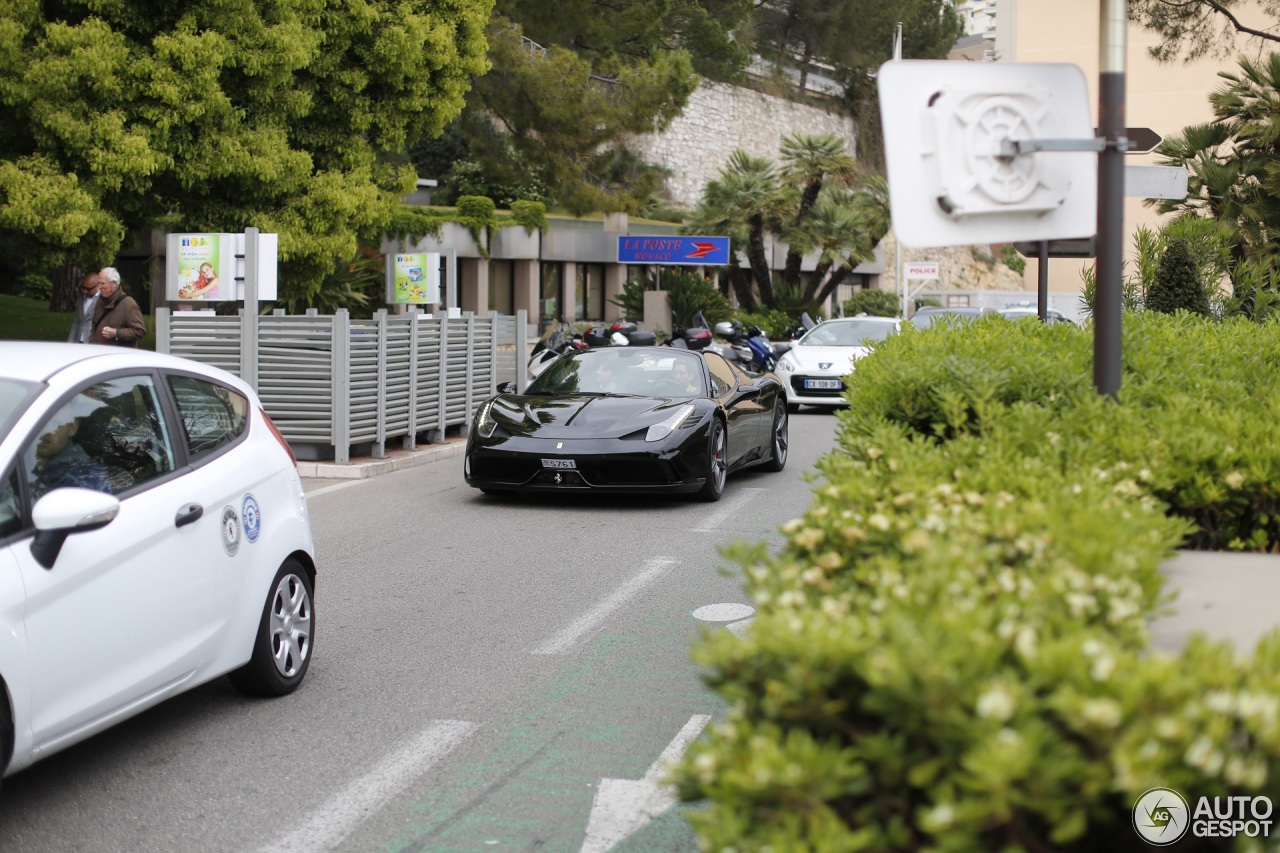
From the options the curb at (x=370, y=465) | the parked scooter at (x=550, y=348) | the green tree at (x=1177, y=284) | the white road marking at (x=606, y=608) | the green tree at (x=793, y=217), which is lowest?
the white road marking at (x=606, y=608)

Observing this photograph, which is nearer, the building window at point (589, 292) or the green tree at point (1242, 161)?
the green tree at point (1242, 161)

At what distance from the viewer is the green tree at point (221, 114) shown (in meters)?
19.3

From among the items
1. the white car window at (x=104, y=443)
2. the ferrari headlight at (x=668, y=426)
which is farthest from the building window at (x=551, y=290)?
the white car window at (x=104, y=443)

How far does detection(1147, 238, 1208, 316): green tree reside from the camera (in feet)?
45.3

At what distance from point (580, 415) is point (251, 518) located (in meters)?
6.14

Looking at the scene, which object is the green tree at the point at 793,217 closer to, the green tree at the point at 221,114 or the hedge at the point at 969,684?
the green tree at the point at 221,114

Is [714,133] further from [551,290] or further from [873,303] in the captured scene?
[551,290]

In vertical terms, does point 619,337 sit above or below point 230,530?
above

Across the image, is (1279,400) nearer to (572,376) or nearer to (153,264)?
(572,376)

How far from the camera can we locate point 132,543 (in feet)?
15.9

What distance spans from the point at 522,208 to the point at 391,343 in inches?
985

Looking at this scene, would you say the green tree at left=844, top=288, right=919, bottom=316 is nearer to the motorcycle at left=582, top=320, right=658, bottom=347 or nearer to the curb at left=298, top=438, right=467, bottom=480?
the motorcycle at left=582, top=320, right=658, bottom=347

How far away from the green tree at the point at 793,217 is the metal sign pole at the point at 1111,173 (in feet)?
127

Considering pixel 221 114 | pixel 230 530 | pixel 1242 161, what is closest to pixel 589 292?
pixel 221 114
